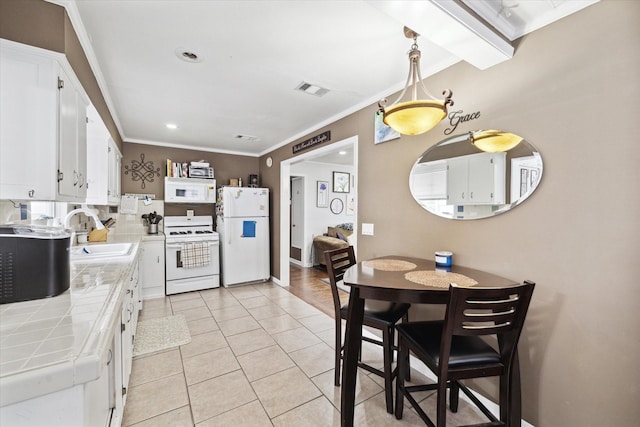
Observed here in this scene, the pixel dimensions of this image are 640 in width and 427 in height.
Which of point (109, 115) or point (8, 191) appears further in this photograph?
point (109, 115)

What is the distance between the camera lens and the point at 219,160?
5047mm

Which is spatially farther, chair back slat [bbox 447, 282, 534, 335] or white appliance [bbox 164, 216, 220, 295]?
white appliance [bbox 164, 216, 220, 295]

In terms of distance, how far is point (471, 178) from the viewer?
192cm

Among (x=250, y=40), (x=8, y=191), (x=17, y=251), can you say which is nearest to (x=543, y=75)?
(x=250, y=40)

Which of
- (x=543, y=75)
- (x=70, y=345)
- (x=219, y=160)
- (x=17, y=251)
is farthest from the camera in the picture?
(x=219, y=160)

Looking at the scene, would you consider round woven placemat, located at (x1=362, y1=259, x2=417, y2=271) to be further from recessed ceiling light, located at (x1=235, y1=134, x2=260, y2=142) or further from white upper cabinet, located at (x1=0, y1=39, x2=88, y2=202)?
recessed ceiling light, located at (x1=235, y1=134, x2=260, y2=142)

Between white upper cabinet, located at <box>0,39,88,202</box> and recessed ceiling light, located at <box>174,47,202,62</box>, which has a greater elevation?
recessed ceiling light, located at <box>174,47,202,62</box>

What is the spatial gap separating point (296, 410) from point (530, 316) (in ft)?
5.24

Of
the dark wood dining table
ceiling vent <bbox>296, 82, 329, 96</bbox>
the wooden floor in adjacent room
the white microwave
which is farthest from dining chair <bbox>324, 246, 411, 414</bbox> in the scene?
the white microwave

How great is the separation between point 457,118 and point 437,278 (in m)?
1.20

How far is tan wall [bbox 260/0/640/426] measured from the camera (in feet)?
4.16

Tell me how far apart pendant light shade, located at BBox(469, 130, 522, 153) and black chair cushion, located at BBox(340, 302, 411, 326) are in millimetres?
1255

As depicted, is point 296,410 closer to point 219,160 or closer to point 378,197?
point 378,197

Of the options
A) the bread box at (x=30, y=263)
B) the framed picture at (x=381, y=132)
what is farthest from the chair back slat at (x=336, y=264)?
the bread box at (x=30, y=263)
